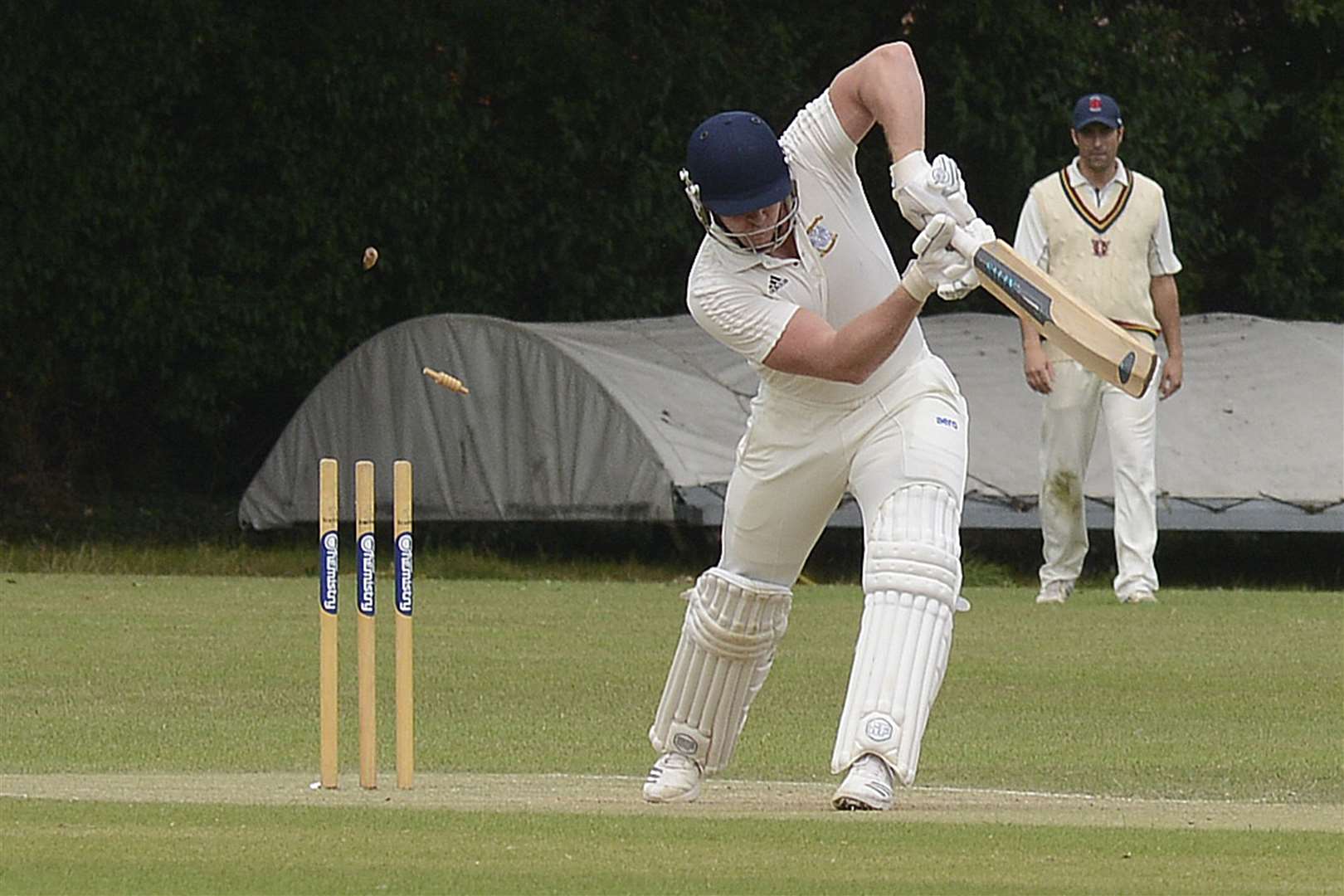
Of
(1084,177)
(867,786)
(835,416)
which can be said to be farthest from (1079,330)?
(1084,177)

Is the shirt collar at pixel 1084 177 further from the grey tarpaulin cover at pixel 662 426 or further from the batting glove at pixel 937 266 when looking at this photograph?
the batting glove at pixel 937 266

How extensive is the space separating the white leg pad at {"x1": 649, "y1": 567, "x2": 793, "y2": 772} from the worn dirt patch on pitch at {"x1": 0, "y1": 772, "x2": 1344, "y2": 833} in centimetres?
13

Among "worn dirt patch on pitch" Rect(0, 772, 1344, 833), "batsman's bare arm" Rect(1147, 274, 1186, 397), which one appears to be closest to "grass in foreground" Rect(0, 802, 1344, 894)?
"worn dirt patch on pitch" Rect(0, 772, 1344, 833)

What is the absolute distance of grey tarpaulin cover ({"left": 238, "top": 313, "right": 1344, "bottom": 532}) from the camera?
15.8 metres

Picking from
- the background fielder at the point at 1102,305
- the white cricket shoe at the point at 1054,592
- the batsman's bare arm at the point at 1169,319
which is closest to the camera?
the background fielder at the point at 1102,305

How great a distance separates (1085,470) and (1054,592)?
0.55 m

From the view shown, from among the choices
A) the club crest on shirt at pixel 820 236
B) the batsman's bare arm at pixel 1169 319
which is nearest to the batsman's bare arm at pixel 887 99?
the club crest on shirt at pixel 820 236

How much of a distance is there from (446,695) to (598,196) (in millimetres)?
11842

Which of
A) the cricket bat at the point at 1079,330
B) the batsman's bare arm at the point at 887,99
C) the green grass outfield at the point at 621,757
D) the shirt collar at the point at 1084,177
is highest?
the batsman's bare arm at the point at 887,99

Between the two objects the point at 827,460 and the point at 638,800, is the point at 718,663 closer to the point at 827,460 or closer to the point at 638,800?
the point at 638,800

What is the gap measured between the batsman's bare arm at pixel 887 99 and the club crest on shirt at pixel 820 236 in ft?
0.68

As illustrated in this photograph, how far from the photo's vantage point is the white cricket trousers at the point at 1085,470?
1211cm

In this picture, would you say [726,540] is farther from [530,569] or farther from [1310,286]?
[1310,286]

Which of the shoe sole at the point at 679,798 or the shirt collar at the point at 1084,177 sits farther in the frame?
the shirt collar at the point at 1084,177
